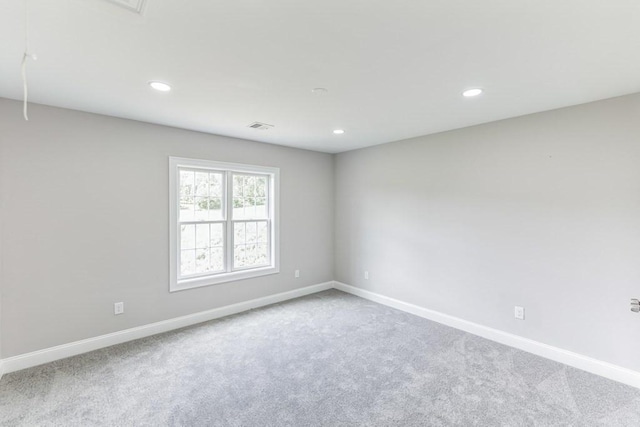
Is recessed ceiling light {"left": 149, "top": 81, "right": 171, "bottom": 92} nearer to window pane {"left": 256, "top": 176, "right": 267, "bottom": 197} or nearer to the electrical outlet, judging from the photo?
window pane {"left": 256, "top": 176, "right": 267, "bottom": 197}

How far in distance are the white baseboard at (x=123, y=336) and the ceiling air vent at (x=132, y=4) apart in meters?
3.09

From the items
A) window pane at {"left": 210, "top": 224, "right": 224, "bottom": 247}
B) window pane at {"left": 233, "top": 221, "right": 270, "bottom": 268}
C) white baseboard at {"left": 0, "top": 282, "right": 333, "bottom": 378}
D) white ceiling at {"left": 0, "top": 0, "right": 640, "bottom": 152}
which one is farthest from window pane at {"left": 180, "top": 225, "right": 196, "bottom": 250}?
white ceiling at {"left": 0, "top": 0, "right": 640, "bottom": 152}

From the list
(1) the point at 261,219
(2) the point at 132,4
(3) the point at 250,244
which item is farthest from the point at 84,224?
(2) the point at 132,4

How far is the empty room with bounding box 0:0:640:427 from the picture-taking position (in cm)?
167

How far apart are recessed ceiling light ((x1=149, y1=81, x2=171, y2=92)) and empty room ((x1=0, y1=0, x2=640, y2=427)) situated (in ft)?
0.11

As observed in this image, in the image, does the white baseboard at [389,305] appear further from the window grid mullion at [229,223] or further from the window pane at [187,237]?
the window pane at [187,237]

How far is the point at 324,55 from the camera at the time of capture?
6.01 ft

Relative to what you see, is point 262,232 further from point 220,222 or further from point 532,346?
point 532,346

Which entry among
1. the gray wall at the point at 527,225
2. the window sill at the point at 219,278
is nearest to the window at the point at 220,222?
the window sill at the point at 219,278

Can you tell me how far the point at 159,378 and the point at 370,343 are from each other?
6.64 feet

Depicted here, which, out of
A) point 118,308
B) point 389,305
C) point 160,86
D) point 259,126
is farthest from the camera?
point 389,305

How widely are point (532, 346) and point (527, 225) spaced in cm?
122

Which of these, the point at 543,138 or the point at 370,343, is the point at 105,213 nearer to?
the point at 370,343

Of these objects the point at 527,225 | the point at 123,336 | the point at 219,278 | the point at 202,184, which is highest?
the point at 202,184
